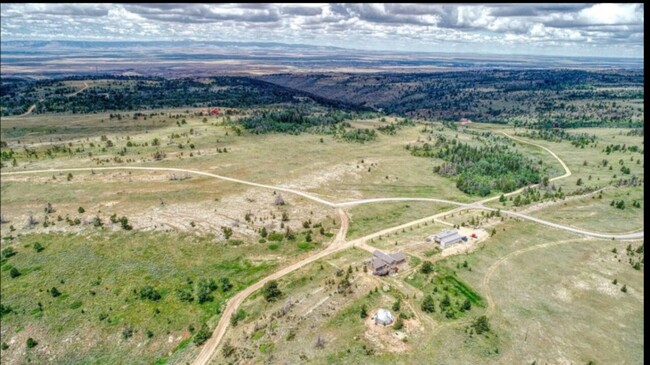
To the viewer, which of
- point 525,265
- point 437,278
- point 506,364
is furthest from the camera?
point 525,265

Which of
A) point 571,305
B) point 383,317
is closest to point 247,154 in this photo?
point 383,317

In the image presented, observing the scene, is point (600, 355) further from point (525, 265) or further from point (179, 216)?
point (179, 216)

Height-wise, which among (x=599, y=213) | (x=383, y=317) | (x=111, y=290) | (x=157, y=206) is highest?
(x=599, y=213)

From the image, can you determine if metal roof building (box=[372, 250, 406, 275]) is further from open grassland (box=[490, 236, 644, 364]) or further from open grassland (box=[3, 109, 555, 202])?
open grassland (box=[3, 109, 555, 202])

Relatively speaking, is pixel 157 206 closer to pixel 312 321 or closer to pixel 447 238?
pixel 312 321

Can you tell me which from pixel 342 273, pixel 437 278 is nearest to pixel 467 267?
pixel 437 278

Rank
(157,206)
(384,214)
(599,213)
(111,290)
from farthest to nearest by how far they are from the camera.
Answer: (157,206), (384,214), (599,213), (111,290)
